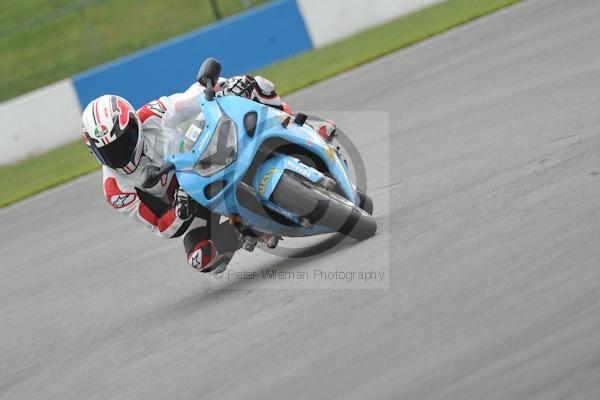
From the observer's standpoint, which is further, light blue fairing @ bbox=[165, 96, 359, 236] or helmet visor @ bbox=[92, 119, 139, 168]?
helmet visor @ bbox=[92, 119, 139, 168]

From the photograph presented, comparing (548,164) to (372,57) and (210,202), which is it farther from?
(372,57)

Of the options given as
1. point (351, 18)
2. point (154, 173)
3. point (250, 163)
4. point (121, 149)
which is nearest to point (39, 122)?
point (351, 18)

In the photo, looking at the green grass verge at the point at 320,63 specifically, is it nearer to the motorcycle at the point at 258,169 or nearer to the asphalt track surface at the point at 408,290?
the asphalt track surface at the point at 408,290

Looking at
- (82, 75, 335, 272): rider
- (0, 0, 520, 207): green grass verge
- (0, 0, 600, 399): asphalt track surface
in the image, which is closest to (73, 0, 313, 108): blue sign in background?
(0, 0, 520, 207): green grass verge

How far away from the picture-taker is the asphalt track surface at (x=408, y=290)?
15.3ft

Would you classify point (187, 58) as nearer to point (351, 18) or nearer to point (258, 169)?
point (351, 18)

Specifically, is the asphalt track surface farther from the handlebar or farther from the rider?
the handlebar

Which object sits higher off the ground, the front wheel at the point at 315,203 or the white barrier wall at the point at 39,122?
the front wheel at the point at 315,203

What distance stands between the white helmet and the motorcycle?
32 cm

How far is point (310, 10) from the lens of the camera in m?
19.9

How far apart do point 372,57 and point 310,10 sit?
3616 millimetres

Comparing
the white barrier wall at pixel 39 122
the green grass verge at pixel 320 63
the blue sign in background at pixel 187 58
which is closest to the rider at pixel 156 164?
the green grass verge at pixel 320 63

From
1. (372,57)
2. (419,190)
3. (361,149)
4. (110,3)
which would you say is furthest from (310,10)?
(419,190)

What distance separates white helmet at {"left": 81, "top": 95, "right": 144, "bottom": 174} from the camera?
23.5 feet
